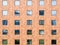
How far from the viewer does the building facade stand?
133 ft

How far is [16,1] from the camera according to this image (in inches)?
1635

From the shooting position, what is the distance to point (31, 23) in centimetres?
4106

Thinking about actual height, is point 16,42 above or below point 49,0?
below

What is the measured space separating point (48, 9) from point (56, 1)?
245 cm

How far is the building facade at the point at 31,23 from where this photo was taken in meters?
40.6

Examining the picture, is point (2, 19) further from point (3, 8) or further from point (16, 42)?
point (16, 42)

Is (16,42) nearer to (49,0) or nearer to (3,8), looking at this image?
(3,8)

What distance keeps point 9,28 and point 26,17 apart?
14.2 feet

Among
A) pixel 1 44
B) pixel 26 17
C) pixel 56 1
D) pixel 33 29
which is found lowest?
pixel 1 44

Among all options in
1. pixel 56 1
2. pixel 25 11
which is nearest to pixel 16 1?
pixel 25 11

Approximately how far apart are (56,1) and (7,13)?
10.9 m

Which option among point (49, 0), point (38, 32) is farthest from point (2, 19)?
point (49, 0)

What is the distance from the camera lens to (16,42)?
41.0 metres

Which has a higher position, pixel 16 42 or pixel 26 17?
pixel 26 17
